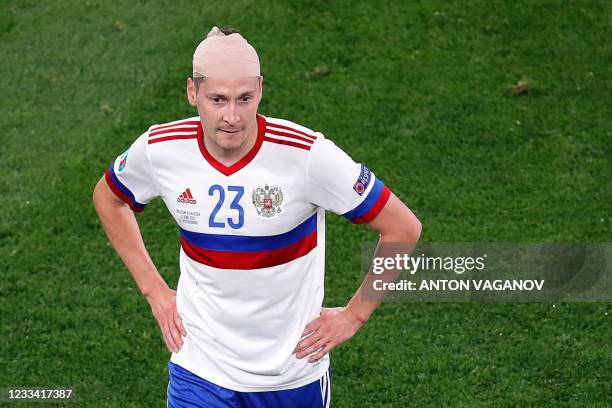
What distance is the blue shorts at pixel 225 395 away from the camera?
6137mm

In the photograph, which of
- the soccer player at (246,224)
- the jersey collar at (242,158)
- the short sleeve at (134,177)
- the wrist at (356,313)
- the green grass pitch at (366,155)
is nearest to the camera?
the soccer player at (246,224)

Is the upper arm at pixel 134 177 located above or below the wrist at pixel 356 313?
above

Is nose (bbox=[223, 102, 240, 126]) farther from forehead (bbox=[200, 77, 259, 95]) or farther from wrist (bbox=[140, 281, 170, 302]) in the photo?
wrist (bbox=[140, 281, 170, 302])

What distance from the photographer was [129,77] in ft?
40.1

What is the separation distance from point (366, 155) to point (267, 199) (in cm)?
530

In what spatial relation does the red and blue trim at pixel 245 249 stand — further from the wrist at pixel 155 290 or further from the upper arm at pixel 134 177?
the wrist at pixel 155 290

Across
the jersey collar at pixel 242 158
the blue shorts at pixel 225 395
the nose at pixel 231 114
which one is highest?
the nose at pixel 231 114

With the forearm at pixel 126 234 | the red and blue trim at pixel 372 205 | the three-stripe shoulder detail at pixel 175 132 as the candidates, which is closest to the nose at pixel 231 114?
the three-stripe shoulder detail at pixel 175 132

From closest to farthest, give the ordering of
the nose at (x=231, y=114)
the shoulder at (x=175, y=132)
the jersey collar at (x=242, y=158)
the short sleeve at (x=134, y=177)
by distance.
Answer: the nose at (x=231, y=114) → the jersey collar at (x=242, y=158) → the shoulder at (x=175, y=132) → the short sleeve at (x=134, y=177)

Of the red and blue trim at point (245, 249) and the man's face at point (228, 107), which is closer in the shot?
the man's face at point (228, 107)

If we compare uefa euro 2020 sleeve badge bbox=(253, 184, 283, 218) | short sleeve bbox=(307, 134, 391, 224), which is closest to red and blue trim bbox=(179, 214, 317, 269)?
uefa euro 2020 sleeve badge bbox=(253, 184, 283, 218)

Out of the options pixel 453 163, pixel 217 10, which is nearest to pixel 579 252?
pixel 453 163

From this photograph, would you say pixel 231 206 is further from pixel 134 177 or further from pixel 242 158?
pixel 134 177

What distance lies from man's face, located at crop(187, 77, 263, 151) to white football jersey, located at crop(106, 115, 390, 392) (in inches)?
7.7
